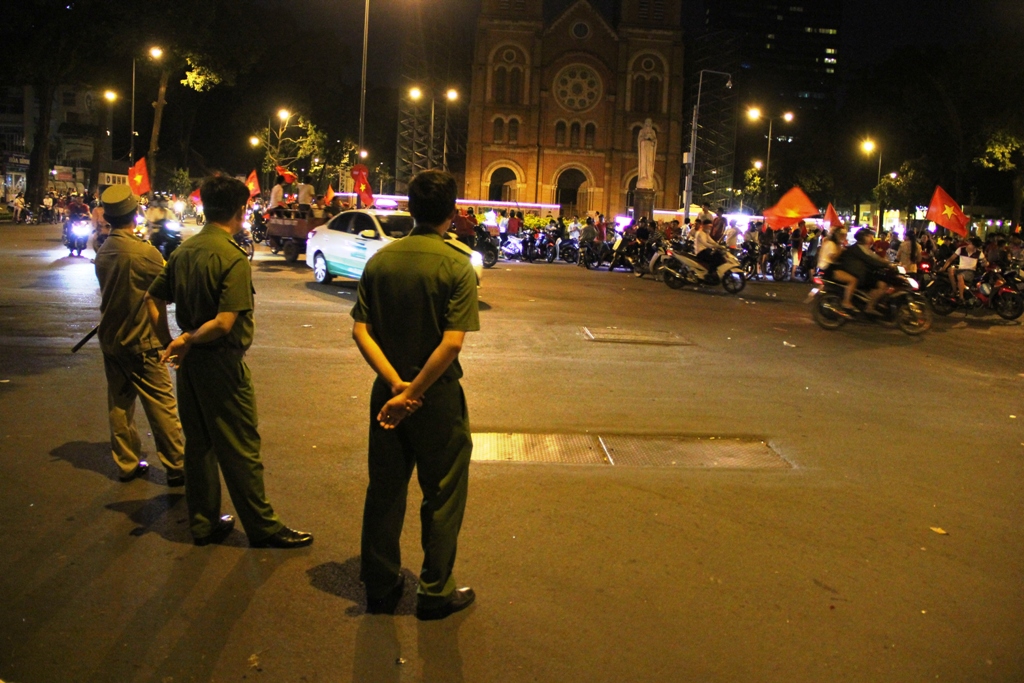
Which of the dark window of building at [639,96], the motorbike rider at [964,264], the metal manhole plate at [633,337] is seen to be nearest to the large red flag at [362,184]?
the motorbike rider at [964,264]

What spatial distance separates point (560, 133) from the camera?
68.2 meters

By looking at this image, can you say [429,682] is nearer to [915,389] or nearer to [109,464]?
[109,464]

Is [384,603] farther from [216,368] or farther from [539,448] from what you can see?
[539,448]

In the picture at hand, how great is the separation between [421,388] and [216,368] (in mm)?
1327

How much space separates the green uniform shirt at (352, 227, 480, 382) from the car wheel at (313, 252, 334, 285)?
1486cm

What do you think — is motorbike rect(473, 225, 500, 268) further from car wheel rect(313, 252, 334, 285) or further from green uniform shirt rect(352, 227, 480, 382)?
green uniform shirt rect(352, 227, 480, 382)

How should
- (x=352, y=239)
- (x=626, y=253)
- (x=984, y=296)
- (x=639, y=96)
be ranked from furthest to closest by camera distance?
(x=639, y=96)
(x=626, y=253)
(x=984, y=296)
(x=352, y=239)

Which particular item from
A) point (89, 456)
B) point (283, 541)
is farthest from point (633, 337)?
point (283, 541)

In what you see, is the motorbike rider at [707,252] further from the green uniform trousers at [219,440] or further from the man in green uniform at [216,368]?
the green uniform trousers at [219,440]

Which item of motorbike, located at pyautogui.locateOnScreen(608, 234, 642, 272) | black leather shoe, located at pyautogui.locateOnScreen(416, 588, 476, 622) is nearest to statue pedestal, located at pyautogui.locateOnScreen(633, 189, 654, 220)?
motorbike, located at pyautogui.locateOnScreen(608, 234, 642, 272)

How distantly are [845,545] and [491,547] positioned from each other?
6.13 feet

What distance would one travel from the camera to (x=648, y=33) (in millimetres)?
67438

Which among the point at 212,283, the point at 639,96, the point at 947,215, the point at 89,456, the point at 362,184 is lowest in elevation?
the point at 89,456

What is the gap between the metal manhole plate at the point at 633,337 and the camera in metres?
12.6
